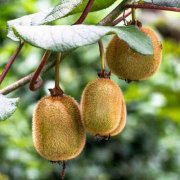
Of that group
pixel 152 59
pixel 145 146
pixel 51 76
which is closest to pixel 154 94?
pixel 51 76

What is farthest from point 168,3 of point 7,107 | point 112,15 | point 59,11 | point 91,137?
point 91,137

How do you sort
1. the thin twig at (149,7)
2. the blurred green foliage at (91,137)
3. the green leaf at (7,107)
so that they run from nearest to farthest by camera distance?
the green leaf at (7,107)
the thin twig at (149,7)
the blurred green foliage at (91,137)

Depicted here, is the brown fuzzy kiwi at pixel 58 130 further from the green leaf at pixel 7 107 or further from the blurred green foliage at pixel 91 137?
the blurred green foliage at pixel 91 137

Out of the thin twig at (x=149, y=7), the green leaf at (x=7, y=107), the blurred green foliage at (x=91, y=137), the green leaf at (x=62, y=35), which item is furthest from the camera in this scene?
the blurred green foliage at (x=91, y=137)

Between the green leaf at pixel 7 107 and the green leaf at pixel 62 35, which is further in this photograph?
the green leaf at pixel 7 107

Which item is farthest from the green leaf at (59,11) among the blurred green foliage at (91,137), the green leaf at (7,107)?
the blurred green foliage at (91,137)

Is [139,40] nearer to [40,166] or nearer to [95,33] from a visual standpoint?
[95,33]
